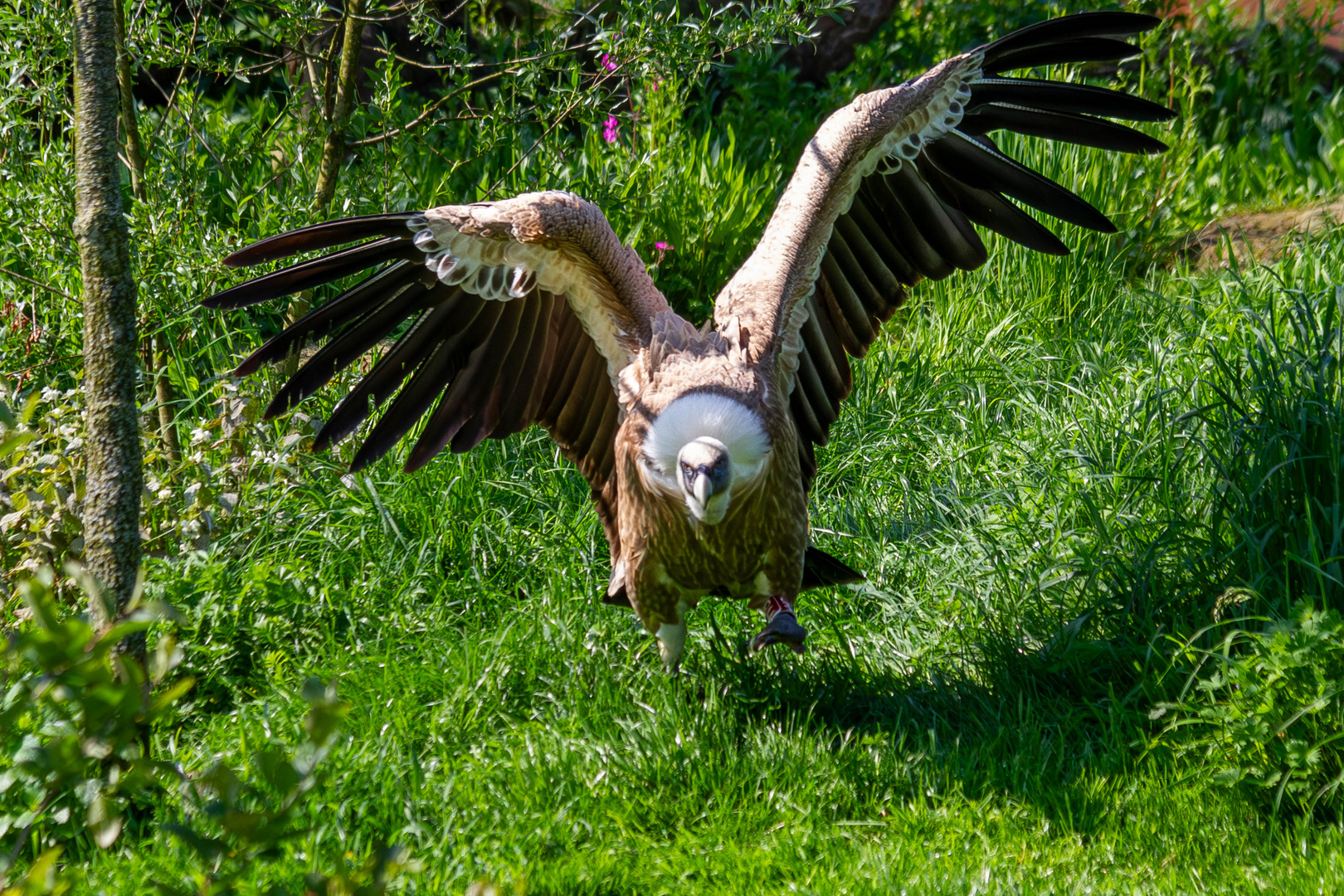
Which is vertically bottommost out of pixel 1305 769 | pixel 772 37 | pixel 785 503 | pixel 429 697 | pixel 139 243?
pixel 1305 769

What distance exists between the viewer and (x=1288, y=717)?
284cm

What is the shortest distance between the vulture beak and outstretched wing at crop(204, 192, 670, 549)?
0.53 metres

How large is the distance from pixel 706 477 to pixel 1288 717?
1.56 metres

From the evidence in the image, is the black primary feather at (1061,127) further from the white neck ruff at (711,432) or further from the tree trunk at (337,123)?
the tree trunk at (337,123)

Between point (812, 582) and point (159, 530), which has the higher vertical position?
point (159, 530)

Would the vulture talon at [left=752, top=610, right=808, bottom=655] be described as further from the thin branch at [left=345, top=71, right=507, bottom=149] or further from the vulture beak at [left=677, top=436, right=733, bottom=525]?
the thin branch at [left=345, top=71, right=507, bottom=149]

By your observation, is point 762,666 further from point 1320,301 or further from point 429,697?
point 1320,301

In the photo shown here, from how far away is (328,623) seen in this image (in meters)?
3.82

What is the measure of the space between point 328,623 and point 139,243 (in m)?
1.58

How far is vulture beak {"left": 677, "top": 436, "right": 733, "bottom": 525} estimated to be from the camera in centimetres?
290

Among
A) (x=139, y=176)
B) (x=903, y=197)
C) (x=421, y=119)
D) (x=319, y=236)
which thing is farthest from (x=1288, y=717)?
(x=139, y=176)

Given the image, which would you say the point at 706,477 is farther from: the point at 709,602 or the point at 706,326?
the point at 709,602

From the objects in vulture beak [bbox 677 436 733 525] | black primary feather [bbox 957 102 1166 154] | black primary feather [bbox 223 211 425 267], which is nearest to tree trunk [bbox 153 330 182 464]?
black primary feather [bbox 223 211 425 267]

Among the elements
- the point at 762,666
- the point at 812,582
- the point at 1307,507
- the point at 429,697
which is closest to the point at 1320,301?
the point at 1307,507
